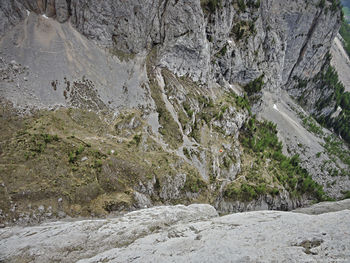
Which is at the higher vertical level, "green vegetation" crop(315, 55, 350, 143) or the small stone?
"green vegetation" crop(315, 55, 350, 143)

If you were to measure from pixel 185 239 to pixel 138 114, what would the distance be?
28.9m

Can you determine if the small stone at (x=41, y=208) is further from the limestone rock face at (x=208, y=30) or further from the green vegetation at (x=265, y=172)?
the green vegetation at (x=265, y=172)

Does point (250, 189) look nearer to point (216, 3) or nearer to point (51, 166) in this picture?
point (51, 166)

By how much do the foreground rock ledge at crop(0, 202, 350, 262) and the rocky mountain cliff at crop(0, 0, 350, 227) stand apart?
21.1 feet

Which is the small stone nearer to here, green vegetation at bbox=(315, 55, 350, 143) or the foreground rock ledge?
the foreground rock ledge

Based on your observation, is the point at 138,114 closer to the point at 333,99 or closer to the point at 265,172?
the point at 265,172

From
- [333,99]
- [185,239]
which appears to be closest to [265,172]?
[185,239]

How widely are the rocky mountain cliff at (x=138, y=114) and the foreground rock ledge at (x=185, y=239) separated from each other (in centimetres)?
644

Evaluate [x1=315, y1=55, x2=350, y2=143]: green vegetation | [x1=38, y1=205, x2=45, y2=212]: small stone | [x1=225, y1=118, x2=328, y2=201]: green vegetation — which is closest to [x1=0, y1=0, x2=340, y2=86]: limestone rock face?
[x1=315, y1=55, x2=350, y2=143]: green vegetation

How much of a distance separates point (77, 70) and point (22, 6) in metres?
13.3

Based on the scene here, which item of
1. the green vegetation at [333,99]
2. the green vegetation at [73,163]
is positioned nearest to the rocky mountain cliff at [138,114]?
the green vegetation at [73,163]

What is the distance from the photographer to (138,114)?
39.3 m

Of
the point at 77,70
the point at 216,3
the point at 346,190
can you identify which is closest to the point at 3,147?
the point at 77,70

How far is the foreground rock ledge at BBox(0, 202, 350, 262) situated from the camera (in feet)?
33.5
